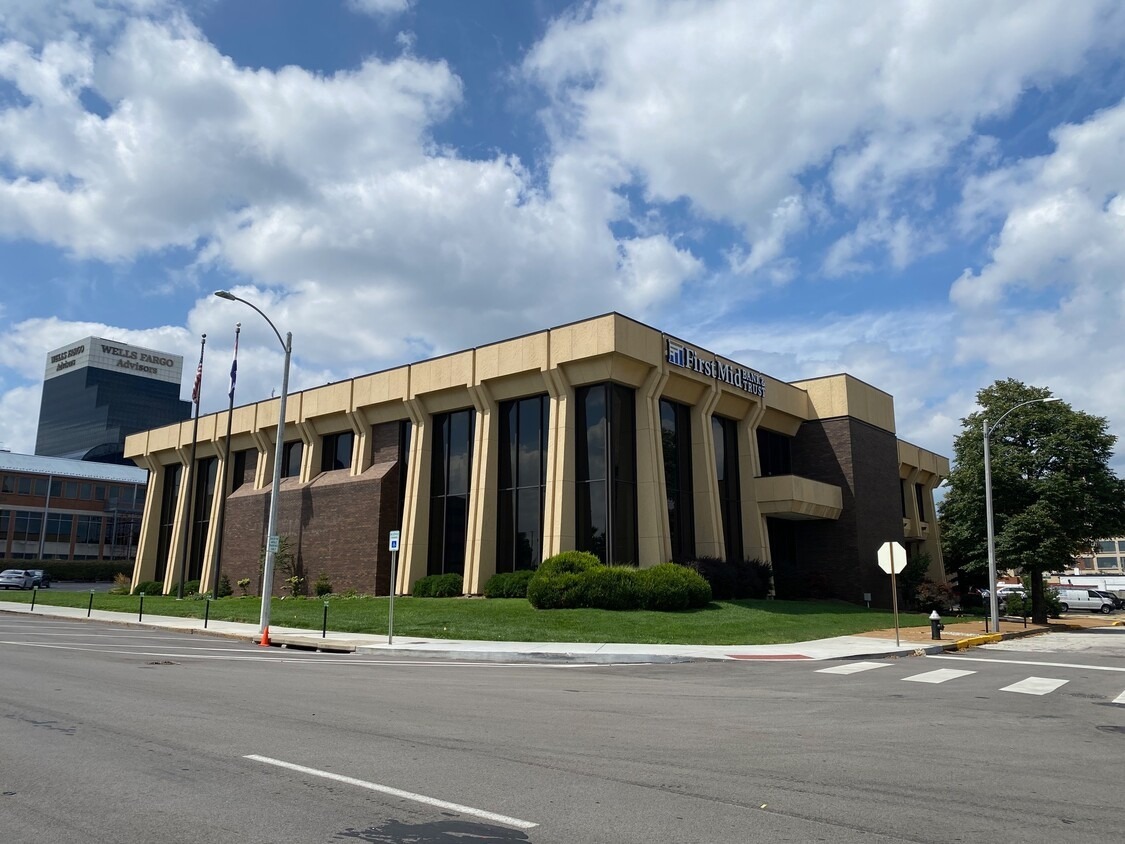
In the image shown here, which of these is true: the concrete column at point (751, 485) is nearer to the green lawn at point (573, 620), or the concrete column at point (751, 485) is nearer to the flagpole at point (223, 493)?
the green lawn at point (573, 620)

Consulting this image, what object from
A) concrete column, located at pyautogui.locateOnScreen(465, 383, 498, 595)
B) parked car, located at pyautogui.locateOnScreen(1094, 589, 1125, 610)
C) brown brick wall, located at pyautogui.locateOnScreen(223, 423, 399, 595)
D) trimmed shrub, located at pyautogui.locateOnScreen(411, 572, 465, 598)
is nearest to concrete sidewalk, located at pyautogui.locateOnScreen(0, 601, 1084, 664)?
trimmed shrub, located at pyautogui.locateOnScreen(411, 572, 465, 598)

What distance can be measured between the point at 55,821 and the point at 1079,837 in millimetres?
6809

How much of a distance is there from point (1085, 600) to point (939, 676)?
1957 inches

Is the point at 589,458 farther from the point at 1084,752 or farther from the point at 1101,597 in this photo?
the point at 1101,597

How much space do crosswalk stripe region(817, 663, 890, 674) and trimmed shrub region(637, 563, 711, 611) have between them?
28.0ft

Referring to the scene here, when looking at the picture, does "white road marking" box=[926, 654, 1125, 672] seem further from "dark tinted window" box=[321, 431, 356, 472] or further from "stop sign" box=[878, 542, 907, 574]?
"dark tinted window" box=[321, 431, 356, 472]

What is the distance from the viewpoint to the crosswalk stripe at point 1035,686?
44.5ft

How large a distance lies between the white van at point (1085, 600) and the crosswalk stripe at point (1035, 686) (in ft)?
154

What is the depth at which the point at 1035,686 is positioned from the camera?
46.8 ft

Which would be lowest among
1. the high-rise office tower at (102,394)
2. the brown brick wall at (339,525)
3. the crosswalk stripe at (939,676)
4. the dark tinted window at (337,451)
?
the crosswalk stripe at (939,676)

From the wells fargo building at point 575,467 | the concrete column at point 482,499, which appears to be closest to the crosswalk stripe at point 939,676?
the wells fargo building at point 575,467

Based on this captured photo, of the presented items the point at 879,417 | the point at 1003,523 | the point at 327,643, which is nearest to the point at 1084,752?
the point at 327,643

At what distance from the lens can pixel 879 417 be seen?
42000mm

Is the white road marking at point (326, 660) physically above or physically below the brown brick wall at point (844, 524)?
below
